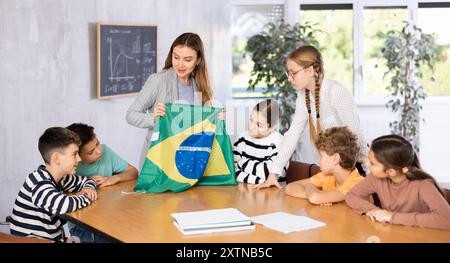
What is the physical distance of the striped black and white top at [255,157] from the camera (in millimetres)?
3248

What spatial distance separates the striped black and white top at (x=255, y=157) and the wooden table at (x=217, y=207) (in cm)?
9

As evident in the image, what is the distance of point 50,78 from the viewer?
14.4ft

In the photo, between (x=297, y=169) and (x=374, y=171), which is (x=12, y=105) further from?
(x=374, y=171)

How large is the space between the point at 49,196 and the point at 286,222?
105 cm

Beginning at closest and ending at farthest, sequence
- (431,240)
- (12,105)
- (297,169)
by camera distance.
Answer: (431,240) → (297,169) → (12,105)

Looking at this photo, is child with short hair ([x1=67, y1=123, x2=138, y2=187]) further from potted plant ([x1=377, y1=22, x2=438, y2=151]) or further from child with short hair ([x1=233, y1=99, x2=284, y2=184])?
potted plant ([x1=377, y1=22, x2=438, y2=151])

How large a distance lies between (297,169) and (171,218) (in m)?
0.99

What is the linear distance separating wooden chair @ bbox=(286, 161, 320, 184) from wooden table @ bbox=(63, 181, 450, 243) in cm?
21

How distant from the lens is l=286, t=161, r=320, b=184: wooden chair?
318 cm

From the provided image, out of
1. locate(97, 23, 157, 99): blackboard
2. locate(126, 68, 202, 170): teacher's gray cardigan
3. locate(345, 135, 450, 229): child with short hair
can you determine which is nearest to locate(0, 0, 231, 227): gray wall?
locate(97, 23, 157, 99): blackboard

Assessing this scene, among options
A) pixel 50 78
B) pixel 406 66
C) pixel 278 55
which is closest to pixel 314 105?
pixel 50 78

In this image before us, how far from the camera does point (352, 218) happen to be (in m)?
2.52

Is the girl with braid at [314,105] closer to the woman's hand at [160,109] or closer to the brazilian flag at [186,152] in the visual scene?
the brazilian flag at [186,152]
